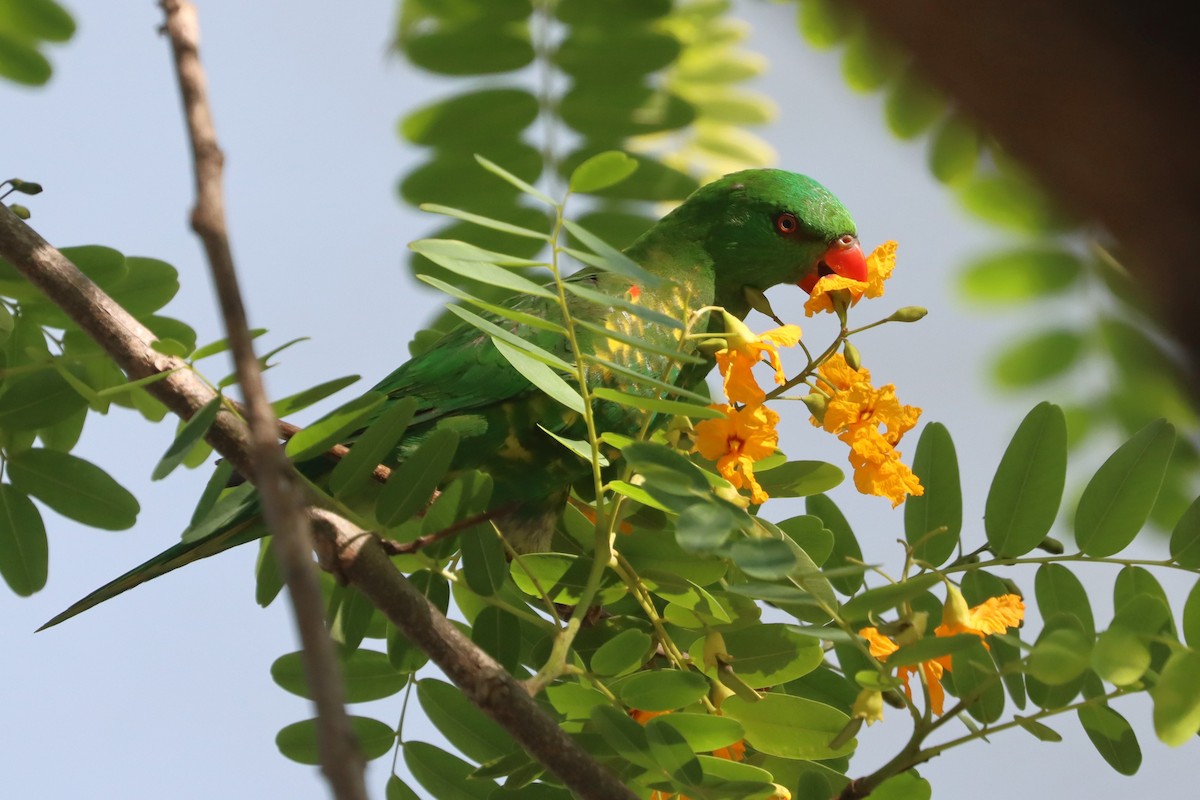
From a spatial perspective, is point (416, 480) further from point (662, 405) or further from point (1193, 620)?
point (1193, 620)

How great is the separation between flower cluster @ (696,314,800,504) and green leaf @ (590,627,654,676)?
0.21 metres

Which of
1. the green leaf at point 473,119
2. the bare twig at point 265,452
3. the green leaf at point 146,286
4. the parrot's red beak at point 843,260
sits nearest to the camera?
the bare twig at point 265,452

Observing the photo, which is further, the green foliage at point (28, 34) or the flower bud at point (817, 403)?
the green foliage at point (28, 34)

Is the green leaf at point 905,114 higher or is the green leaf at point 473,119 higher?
the green leaf at point 473,119

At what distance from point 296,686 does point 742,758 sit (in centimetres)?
59

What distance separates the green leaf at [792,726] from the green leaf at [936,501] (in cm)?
29

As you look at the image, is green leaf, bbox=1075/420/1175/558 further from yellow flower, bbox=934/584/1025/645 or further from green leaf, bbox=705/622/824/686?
green leaf, bbox=705/622/824/686

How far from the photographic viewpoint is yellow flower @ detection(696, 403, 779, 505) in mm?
1423

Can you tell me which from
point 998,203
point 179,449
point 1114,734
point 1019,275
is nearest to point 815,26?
point 998,203

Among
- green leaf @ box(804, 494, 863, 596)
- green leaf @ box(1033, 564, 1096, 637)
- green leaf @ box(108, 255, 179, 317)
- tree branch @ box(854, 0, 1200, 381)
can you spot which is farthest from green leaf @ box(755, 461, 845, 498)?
tree branch @ box(854, 0, 1200, 381)

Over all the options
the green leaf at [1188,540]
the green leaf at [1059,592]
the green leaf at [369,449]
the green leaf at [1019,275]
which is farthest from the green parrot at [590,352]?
the green leaf at [1188,540]

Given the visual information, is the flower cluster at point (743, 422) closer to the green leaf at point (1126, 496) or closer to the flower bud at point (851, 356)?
the flower bud at point (851, 356)

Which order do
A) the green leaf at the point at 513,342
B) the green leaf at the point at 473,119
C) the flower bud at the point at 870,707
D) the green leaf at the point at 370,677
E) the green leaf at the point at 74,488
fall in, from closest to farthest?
1. the flower bud at the point at 870,707
2. the green leaf at the point at 513,342
3. the green leaf at the point at 370,677
4. the green leaf at the point at 74,488
5. the green leaf at the point at 473,119

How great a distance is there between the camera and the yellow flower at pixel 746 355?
4.68 feet
